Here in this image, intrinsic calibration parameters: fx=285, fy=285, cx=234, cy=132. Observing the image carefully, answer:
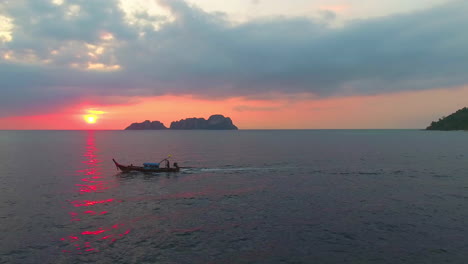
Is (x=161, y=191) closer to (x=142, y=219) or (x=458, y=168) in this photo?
(x=142, y=219)


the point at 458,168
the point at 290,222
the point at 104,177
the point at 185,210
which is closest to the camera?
the point at 290,222

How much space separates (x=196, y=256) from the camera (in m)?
24.8

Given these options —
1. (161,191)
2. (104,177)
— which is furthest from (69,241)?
(104,177)

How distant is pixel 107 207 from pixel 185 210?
11.3 m

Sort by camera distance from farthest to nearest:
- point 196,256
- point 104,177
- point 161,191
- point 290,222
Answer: point 104,177
point 161,191
point 290,222
point 196,256

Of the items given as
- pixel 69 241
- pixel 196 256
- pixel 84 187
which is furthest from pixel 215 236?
pixel 84 187

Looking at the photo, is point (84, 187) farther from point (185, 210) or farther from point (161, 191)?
point (185, 210)

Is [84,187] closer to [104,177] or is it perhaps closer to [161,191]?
[104,177]

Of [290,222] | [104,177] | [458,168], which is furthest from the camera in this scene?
[458,168]

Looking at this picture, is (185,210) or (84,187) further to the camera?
(84,187)

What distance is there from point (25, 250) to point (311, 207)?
108 feet

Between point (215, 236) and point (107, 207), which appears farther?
point (107, 207)

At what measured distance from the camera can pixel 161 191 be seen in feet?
165

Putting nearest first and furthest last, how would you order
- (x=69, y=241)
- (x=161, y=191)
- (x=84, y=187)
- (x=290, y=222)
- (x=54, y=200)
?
(x=69, y=241)
(x=290, y=222)
(x=54, y=200)
(x=161, y=191)
(x=84, y=187)
